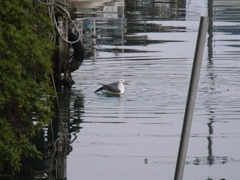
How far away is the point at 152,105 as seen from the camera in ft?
60.5

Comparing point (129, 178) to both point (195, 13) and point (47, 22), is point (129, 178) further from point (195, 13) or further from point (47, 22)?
point (195, 13)

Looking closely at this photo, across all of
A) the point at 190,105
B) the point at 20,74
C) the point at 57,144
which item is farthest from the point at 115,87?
the point at 190,105

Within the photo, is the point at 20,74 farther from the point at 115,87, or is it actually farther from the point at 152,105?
the point at 115,87

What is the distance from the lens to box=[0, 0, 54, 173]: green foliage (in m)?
10.3

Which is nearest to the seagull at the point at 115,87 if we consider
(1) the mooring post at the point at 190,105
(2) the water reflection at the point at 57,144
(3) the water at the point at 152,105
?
(3) the water at the point at 152,105

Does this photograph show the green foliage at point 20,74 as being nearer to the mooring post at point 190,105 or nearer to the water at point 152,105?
the water at point 152,105

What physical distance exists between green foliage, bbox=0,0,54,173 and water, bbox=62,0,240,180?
163cm

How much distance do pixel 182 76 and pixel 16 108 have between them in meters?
12.1

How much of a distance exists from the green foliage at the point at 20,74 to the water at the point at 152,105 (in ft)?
5.34

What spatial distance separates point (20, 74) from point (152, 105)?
817 centimetres

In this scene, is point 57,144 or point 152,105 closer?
point 57,144

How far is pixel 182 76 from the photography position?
74.3 feet

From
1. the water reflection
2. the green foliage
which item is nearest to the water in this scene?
the water reflection

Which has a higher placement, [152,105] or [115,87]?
[115,87]
